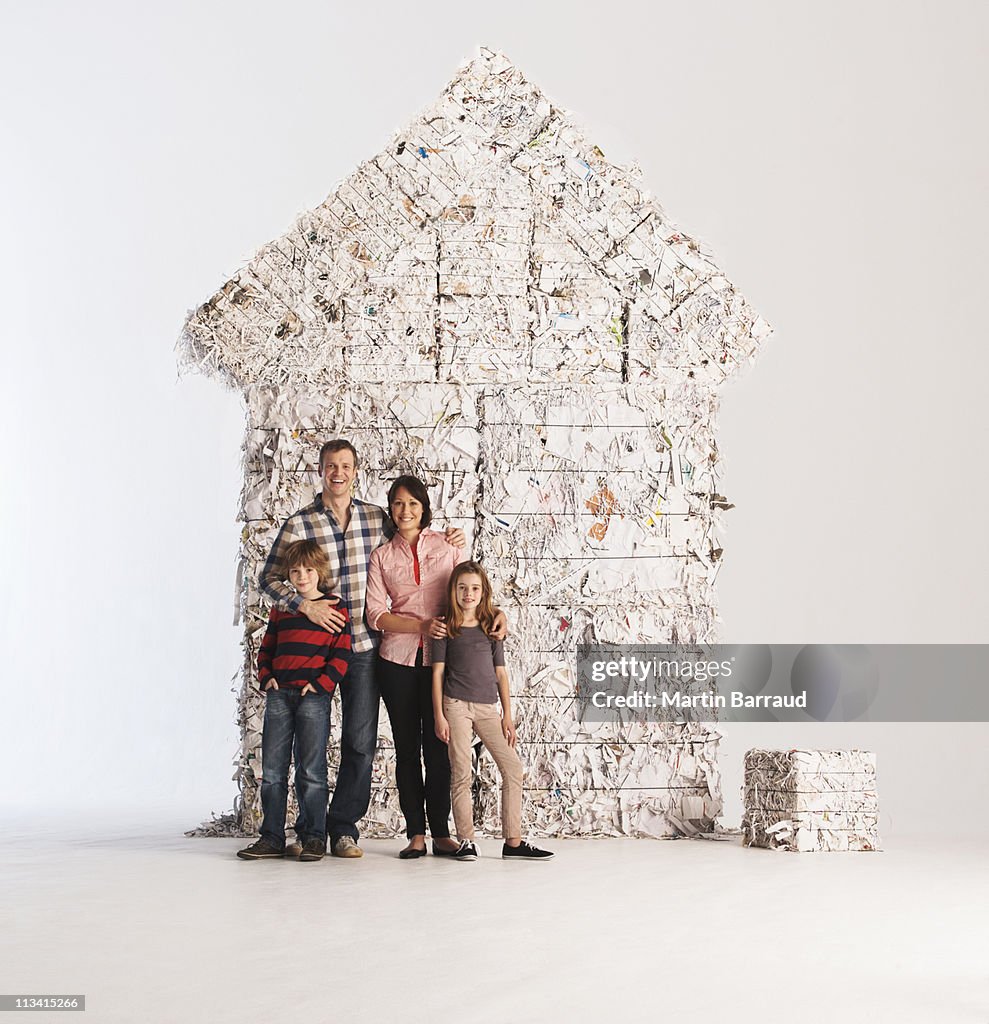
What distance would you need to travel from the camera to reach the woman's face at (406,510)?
5.14 meters

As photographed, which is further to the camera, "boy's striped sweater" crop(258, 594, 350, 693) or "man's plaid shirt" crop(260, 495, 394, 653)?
"man's plaid shirt" crop(260, 495, 394, 653)

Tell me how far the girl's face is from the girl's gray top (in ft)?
0.30

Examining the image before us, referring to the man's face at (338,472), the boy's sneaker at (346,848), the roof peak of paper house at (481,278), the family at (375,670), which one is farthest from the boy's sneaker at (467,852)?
the roof peak of paper house at (481,278)

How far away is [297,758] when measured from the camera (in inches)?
191

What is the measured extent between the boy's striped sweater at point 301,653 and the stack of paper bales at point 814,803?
6.07 feet

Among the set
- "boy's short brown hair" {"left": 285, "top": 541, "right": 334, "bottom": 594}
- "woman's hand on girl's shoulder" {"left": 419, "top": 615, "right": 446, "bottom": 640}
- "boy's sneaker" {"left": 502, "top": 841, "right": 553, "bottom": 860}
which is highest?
"boy's short brown hair" {"left": 285, "top": 541, "right": 334, "bottom": 594}

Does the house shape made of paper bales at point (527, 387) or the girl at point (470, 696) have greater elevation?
the house shape made of paper bales at point (527, 387)

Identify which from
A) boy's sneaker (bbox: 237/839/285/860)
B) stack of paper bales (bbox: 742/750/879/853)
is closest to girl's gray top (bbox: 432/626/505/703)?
boy's sneaker (bbox: 237/839/285/860)

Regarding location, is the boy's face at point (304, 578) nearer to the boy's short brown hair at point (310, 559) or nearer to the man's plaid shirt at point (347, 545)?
the boy's short brown hair at point (310, 559)

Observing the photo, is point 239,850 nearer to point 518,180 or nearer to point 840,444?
point 518,180

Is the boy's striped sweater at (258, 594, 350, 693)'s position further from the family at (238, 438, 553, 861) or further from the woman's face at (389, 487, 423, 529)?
the woman's face at (389, 487, 423, 529)

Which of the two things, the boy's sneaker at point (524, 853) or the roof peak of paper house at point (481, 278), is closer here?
the boy's sneaker at point (524, 853)

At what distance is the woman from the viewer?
16.6 ft

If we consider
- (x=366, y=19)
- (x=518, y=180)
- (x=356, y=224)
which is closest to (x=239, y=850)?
(x=356, y=224)
